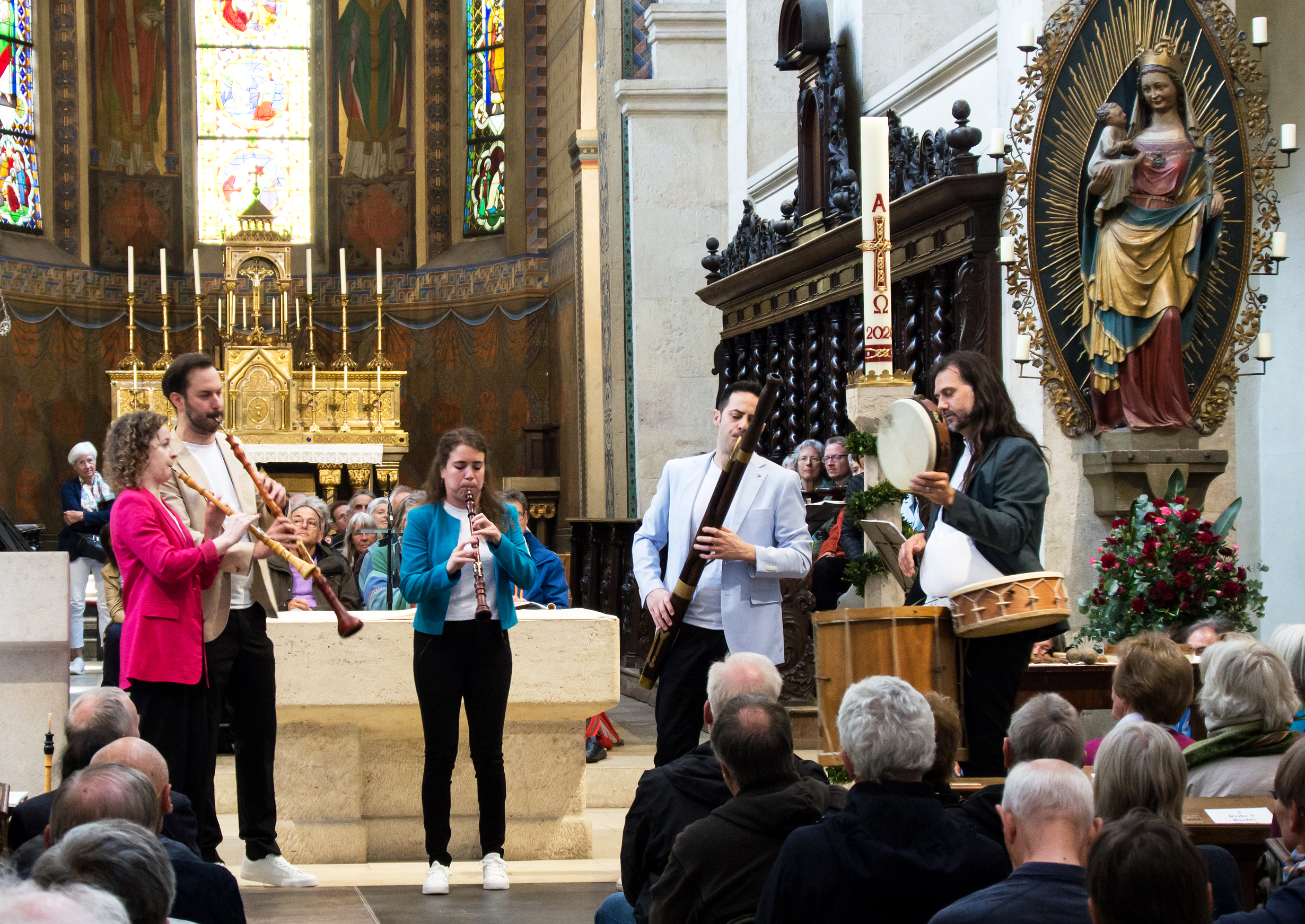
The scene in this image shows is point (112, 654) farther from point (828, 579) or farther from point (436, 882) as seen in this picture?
point (828, 579)


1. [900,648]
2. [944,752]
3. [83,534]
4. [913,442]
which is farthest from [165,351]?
[944,752]

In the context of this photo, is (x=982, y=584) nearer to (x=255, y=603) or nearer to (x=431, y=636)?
(x=431, y=636)

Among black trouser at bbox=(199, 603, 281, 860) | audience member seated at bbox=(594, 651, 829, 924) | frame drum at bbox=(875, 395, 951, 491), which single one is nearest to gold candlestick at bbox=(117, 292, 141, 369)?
black trouser at bbox=(199, 603, 281, 860)

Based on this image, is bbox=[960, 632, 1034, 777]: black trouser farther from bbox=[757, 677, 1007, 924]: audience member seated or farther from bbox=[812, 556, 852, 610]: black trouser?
bbox=[812, 556, 852, 610]: black trouser

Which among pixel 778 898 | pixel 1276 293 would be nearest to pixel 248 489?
pixel 778 898

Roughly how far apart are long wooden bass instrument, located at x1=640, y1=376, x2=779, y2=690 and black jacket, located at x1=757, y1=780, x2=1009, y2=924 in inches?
72.4

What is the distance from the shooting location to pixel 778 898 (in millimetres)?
2623

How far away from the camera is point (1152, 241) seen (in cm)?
721

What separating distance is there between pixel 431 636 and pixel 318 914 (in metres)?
0.91

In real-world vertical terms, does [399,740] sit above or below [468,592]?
below

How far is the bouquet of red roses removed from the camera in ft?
21.0

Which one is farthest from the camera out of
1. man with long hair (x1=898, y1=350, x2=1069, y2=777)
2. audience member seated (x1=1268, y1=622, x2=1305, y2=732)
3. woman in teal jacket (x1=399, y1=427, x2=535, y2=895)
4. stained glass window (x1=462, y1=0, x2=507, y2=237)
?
stained glass window (x1=462, y1=0, x2=507, y2=237)

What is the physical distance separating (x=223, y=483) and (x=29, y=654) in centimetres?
165

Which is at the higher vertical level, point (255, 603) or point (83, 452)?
point (83, 452)
